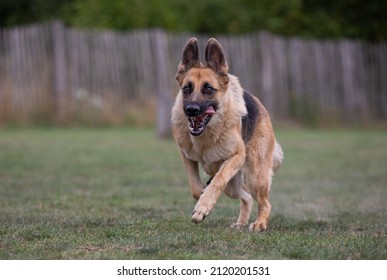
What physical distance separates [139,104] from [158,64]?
159 cm

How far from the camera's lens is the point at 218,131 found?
25.3ft

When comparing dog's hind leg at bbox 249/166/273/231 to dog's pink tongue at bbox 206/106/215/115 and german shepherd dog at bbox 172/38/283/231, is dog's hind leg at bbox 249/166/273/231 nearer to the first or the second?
german shepherd dog at bbox 172/38/283/231

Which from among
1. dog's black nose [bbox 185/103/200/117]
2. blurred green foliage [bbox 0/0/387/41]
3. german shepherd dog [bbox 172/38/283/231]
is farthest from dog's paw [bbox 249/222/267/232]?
blurred green foliage [bbox 0/0/387/41]

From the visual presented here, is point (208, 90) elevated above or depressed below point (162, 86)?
above

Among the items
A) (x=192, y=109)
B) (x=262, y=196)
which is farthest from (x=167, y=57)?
(x=192, y=109)

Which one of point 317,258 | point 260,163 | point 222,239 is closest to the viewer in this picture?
point 317,258

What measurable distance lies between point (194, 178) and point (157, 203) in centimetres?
232

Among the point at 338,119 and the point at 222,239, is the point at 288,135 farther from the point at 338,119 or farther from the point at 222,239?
the point at 222,239

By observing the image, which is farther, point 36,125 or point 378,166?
point 36,125

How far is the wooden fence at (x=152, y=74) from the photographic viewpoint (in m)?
21.4

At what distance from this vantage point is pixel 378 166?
48.9 ft

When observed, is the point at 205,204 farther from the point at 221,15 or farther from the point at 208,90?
the point at 221,15

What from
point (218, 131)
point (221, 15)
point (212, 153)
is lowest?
point (212, 153)

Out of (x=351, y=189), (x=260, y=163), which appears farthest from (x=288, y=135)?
(x=260, y=163)
